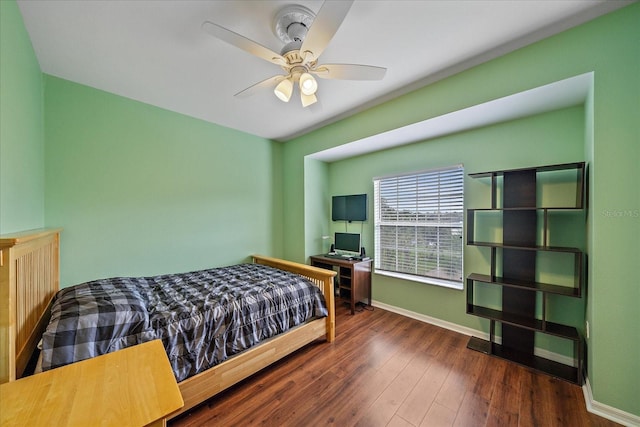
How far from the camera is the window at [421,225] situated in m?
2.80

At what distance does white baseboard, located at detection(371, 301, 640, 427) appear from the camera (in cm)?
150

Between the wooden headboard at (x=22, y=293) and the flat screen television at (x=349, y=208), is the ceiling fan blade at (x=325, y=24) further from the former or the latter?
the flat screen television at (x=349, y=208)

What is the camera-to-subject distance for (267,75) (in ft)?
7.07

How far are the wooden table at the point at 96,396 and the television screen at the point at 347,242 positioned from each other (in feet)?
9.05

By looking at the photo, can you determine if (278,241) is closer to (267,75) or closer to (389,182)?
(389,182)

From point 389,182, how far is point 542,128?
1654mm

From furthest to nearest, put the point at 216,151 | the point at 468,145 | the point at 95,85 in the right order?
the point at 216,151 < the point at 468,145 < the point at 95,85

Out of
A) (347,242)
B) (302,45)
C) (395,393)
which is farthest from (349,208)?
(302,45)

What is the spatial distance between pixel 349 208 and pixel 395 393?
2422mm

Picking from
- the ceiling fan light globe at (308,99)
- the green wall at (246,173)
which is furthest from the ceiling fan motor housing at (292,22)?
the green wall at (246,173)

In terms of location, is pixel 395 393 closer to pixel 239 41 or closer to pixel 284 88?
pixel 284 88

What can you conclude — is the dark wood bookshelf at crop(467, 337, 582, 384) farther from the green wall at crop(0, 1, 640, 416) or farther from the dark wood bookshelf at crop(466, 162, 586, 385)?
the green wall at crop(0, 1, 640, 416)

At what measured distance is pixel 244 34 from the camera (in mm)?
1710

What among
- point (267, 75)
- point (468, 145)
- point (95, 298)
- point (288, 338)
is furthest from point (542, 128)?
point (95, 298)
